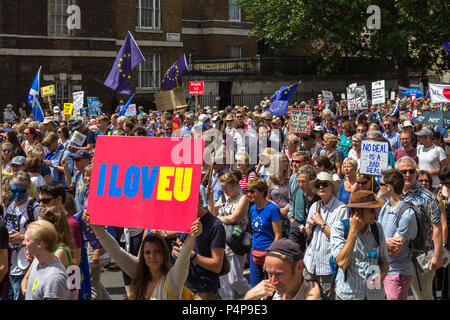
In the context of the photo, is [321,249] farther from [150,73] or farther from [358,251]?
[150,73]

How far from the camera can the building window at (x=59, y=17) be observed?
3444 cm

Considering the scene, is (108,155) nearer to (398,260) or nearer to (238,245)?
(238,245)

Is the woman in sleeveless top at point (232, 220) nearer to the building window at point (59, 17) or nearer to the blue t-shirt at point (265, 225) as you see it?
the blue t-shirt at point (265, 225)

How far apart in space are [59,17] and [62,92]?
3.62 m

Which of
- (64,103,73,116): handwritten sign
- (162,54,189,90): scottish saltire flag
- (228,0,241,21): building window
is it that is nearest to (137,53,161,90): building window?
(228,0,241,21): building window

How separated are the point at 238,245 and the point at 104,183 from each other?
218 cm

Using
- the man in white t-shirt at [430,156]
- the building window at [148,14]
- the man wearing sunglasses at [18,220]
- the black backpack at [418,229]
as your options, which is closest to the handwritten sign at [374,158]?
the man in white t-shirt at [430,156]

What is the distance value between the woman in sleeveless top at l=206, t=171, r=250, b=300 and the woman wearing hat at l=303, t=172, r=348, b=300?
2.86 feet

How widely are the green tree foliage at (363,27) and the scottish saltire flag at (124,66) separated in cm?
2151

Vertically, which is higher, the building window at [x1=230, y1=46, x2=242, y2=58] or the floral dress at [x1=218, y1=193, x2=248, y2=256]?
the building window at [x1=230, y1=46, x2=242, y2=58]

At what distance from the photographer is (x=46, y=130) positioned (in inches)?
616

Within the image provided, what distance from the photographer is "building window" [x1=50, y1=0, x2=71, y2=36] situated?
3444 cm

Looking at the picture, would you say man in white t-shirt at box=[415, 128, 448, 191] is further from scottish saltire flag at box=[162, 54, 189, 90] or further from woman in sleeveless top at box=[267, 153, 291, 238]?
scottish saltire flag at box=[162, 54, 189, 90]

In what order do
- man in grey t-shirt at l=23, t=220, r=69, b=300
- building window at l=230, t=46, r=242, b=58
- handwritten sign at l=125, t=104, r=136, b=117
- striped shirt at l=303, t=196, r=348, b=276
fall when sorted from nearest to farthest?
man in grey t-shirt at l=23, t=220, r=69, b=300, striped shirt at l=303, t=196, r=348, b=276, handwritten sign at l=125, t=104, r=136, b=117, building window at l=230, t=46, r=242, b=58
